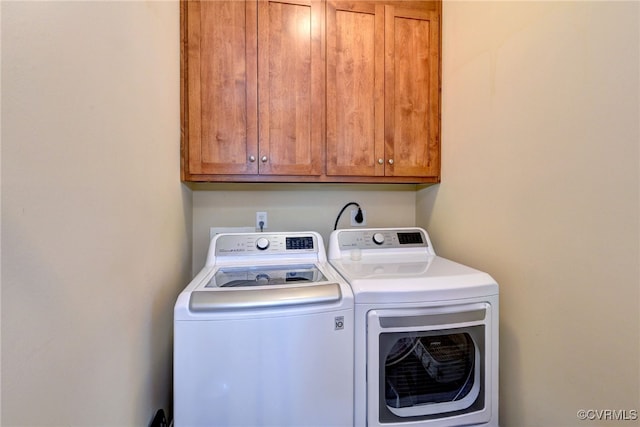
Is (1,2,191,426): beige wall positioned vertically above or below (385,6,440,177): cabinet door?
below

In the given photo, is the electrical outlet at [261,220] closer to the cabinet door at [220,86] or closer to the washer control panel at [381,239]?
the cabinet door at [220,86]

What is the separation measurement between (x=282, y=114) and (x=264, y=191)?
1.78 ft

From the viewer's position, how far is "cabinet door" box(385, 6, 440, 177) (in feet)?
5.00

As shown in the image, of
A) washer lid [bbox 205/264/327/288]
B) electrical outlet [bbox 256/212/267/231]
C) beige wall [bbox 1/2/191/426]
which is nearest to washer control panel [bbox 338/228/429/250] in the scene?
washer lid [bbox 205/264/327/288]

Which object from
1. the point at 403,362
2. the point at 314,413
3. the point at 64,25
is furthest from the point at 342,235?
the point at 64,25

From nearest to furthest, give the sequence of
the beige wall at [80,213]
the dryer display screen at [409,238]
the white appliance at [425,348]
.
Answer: the beige wall at [80,213], the white appliance at [425,348], the dryer display screen at [409,238]

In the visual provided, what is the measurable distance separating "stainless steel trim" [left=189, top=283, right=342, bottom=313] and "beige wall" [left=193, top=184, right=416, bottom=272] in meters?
0.89

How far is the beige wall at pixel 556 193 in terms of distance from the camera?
76 centimetres

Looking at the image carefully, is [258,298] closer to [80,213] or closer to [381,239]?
[80,213]

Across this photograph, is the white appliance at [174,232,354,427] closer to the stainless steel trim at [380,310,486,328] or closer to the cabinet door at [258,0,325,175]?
the stainless steel trim at [380,310,486,328]

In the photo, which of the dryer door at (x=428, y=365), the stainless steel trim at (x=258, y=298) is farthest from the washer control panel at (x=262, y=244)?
the dryer door at (x=428, y=365)

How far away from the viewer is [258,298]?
0.86m

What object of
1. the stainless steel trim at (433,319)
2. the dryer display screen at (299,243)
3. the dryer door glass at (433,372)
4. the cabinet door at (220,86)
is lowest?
the dryer door glass at (433,372)

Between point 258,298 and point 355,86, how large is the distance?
4.14 feet
